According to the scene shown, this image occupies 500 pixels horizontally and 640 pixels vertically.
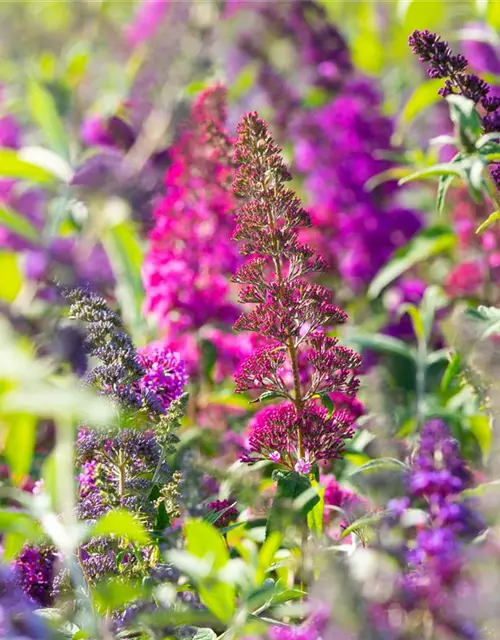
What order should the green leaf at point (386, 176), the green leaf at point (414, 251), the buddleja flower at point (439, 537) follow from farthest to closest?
the green leaf at point (386, 176), the green leaf at point (414, 251), the buddleja flower at point (439, 537)

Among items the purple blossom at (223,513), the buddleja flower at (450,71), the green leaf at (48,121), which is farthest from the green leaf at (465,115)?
the green leaf at (48,121)

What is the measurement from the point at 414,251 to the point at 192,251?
23.9 inches

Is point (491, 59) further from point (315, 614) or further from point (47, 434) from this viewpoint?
point (315, 614)

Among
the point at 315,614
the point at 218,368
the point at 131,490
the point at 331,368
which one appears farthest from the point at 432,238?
the point at 315,614

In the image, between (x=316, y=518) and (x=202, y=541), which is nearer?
(x=202, y=541)

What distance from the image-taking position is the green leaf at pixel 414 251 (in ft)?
8.42

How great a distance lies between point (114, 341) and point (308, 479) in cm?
34

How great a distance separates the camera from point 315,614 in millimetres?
1042

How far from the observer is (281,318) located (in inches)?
56.1

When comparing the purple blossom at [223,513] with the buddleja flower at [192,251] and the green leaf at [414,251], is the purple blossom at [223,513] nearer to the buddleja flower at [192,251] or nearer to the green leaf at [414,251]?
the buddleja flower at [192,251]

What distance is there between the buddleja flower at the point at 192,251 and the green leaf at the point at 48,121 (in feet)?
0.91

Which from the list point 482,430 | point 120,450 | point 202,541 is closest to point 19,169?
point 120,450

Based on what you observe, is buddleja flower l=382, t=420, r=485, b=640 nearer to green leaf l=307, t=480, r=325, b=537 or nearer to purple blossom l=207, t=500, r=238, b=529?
green leaf l=307, t=480, r=325, b=537

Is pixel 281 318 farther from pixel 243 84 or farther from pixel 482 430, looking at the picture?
pixel 243 84
